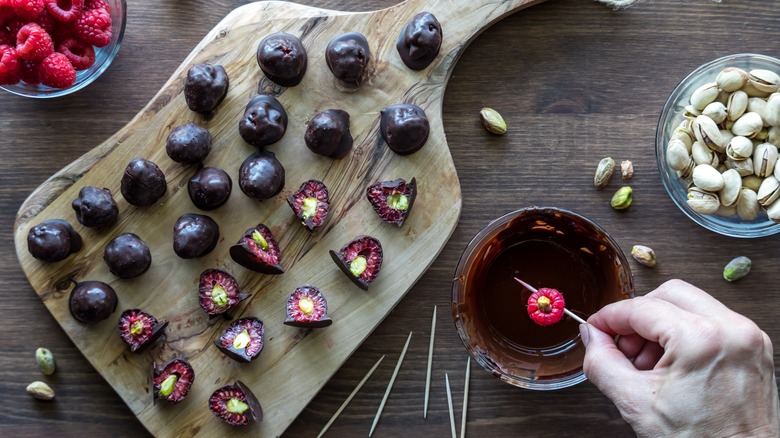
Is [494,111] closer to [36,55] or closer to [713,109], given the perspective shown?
[713,109]

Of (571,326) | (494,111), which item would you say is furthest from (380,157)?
(571,326)

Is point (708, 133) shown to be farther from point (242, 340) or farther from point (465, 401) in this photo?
point (242, 340)

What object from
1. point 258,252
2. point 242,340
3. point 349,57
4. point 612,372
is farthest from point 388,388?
point 349,57

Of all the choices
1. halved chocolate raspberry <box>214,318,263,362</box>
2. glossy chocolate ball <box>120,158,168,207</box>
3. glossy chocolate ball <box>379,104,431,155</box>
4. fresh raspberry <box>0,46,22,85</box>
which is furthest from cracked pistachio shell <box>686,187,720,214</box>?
fresh raspberry <box>0,46,22,85</box>

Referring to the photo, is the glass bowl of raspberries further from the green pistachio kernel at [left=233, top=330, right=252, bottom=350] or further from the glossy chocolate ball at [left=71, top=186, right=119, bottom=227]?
the green pistachio kernel at [left=233, top=330, right=252, bottom=350]

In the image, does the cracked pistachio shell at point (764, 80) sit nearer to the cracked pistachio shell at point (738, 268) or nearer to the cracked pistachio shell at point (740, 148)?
the cracked pistachio shell at point (740, 148)
